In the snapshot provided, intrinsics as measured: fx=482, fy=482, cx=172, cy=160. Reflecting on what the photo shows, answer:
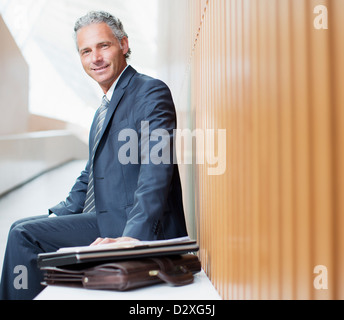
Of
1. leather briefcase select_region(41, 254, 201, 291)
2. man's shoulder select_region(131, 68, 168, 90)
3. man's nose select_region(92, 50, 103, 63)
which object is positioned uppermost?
man's nose select_region(92, 50, 103, 63)

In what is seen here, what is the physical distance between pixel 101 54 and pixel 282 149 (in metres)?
1.82

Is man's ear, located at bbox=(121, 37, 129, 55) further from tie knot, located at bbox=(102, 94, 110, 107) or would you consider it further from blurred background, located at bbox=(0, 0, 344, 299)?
blurred background, located at bbox=(0, 0, 344, 299)

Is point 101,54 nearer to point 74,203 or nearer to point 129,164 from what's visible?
point 129,164

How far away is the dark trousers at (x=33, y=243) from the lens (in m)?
2.02

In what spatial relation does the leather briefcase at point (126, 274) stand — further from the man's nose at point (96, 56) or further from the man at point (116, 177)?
the man's nose at point (96, 56)

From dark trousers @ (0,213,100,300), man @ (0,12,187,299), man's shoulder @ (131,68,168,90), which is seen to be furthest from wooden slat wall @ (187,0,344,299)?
dark trousers @ (0,213,100,300)

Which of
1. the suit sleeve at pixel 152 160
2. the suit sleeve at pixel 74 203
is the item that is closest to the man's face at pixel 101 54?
the suit sleeve at pixel 152 160

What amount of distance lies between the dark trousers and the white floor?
312cm

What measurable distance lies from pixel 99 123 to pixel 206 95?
29.3 inches

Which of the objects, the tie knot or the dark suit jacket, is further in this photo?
the tie knot

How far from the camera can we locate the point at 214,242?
1.61 m

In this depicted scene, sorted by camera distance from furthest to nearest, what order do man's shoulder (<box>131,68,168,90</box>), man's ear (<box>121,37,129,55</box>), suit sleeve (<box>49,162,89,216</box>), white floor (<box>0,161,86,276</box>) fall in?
white floor (<box>0,161,86,276</box>)
suit sleeve (<box>49,162,89,216</box>)
man's ear (<box>121,37,129,55</box>)
man's shoulder (<box>131,68,168,90</box>)

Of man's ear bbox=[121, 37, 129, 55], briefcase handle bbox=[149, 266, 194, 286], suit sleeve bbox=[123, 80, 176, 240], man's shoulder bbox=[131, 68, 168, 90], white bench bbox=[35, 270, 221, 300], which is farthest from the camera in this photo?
man's ear bbox=[121, 37, 129, 55]

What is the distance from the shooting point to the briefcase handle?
4.31 ft
